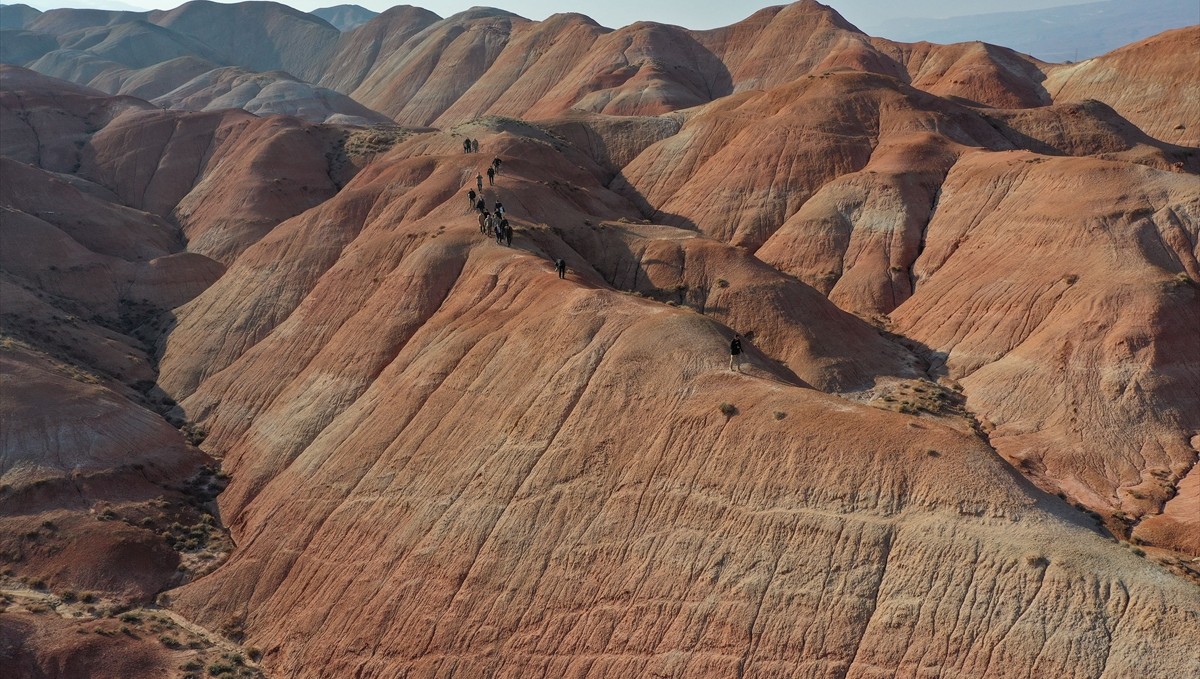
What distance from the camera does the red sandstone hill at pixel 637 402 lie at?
2542 cm

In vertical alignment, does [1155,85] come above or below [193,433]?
above

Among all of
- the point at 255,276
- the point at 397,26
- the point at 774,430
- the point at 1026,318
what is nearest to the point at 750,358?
the point at 774,430

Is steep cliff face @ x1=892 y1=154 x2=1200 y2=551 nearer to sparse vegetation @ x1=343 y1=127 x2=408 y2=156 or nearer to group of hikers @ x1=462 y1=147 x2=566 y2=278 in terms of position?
group of hikers @ x1=462 y1=147 x2=566 y2=278

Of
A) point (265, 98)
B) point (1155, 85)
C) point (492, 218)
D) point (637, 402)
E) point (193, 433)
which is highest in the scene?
point (1155, 85)

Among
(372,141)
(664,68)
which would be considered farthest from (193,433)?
(664,68)

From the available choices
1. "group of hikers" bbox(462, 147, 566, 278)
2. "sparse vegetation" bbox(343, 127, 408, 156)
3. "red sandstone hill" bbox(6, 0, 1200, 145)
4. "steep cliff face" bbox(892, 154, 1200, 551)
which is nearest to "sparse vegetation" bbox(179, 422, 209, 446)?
"group of hikers" bbox(462, 147, 566, 278)

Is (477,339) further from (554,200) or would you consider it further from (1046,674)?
(1046,674)

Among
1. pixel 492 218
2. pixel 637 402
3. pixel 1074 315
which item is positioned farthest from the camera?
pixel 492 218

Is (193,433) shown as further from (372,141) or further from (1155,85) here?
(1155,85)

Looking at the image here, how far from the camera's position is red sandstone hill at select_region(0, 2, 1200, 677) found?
25.4 m

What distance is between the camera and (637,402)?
107ft

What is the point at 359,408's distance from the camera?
40969 millimetres

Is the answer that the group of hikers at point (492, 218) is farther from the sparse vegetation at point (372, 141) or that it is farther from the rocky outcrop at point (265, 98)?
the rocky outcrop at point (265, 98)

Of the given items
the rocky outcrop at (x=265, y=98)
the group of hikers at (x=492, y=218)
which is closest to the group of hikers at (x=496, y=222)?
the group of hikers at (x=492, y=218)
